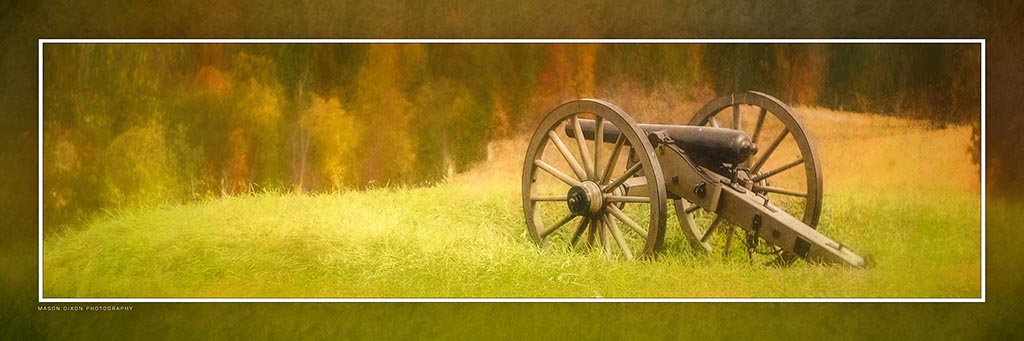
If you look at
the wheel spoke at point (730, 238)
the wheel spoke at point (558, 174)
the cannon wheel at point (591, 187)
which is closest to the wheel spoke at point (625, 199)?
the cannon wheel at point (591, 187)

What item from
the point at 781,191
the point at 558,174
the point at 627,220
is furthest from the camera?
the point at 558,174

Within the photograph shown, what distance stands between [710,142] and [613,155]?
46 cm

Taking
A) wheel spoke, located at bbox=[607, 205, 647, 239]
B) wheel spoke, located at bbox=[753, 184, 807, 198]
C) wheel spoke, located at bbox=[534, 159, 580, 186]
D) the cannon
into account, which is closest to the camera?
the cannon

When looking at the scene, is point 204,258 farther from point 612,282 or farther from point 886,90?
point 886,90

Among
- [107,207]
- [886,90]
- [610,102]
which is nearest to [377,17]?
[610,102]

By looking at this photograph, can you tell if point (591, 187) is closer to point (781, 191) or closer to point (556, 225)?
point (556, 225)

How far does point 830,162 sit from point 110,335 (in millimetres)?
3562

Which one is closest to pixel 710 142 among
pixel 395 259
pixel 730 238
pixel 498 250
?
pixel 730 238

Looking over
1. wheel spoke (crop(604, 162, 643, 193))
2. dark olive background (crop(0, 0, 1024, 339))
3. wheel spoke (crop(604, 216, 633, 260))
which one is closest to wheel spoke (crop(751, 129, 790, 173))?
dark olive background (crop(0, 0, 1024, 339))

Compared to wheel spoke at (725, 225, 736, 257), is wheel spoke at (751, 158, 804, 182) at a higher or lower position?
higher

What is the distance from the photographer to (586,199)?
15.5 ft

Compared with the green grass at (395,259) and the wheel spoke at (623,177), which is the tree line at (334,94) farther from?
the wheel spoke at (623,177)

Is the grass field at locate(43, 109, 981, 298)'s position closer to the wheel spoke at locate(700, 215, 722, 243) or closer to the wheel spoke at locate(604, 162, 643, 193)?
the wheel spoke at locate(700, 215, 722, 243)

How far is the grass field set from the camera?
4781 mm
